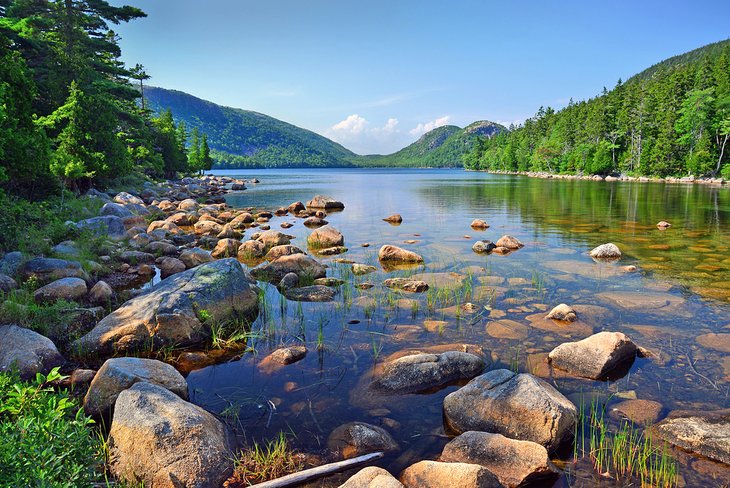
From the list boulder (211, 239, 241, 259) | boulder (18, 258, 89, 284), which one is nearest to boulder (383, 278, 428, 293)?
boulder (211, 239, 241, 259)

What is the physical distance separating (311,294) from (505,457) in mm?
8169

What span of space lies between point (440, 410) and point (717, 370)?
568cm

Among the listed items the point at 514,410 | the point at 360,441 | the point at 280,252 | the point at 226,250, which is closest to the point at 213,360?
the point at 360,441

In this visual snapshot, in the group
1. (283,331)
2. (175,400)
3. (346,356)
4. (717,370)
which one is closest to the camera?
(175,400)

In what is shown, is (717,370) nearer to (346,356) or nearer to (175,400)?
(346,356)

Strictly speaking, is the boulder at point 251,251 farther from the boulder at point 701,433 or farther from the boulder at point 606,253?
the boulder at point 701,433

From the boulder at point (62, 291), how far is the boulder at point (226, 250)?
276 inches

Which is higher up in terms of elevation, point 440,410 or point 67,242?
point 67,242

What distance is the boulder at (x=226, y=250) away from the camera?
18.4 meters

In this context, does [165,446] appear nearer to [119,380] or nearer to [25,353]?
[119,380]

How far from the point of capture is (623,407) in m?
6.95

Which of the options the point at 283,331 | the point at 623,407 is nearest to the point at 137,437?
the point at 283,331

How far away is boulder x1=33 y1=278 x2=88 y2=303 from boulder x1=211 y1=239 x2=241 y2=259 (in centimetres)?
700

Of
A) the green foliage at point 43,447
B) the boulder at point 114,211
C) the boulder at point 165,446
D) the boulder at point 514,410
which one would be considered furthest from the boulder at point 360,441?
the boulder at point 114,211
